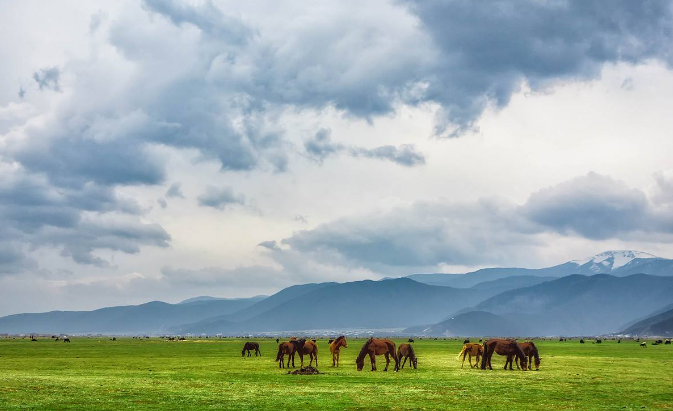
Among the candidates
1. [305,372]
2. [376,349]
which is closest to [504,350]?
[376,349]

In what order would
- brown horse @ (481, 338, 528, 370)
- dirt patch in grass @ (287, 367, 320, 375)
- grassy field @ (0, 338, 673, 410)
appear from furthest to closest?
brown horse @ (481, 338, 528, 370) < dirt patch in grass @ (287, 367, 320, 375) < grassy field @ (0, 338, 673, 410)

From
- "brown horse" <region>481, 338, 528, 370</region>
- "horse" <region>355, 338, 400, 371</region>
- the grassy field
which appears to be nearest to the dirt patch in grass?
the grassy field

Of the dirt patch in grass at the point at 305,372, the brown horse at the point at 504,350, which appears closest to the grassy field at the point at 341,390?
the dirt patch in grass at the point at 305,372

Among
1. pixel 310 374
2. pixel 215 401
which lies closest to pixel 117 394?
pixel 215 401

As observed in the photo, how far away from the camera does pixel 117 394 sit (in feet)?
101

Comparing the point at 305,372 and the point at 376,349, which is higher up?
the point at 376,349

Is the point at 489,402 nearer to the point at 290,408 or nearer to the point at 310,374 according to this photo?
the point at 290,408

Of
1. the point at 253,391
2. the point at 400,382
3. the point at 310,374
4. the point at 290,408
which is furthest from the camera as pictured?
the point at 310,374

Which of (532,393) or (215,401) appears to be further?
(532,393)

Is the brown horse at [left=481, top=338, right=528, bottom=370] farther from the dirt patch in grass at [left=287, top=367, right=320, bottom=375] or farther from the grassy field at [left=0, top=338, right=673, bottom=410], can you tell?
the dirt patch in grass at [left=287, top=367, right=320, bottom=375]

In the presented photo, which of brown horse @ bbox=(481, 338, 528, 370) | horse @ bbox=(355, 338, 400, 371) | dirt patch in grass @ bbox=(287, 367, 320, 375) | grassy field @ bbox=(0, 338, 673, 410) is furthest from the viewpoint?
brown horse @ bbox=(481, 338, 528, 370)

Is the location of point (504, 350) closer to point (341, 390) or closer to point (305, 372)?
point (305, 372)

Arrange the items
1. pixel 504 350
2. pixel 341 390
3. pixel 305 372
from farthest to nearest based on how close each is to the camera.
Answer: pixel 504 350 → pixel 305 372 → pixel 341 390

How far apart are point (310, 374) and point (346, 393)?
13.4 meters
